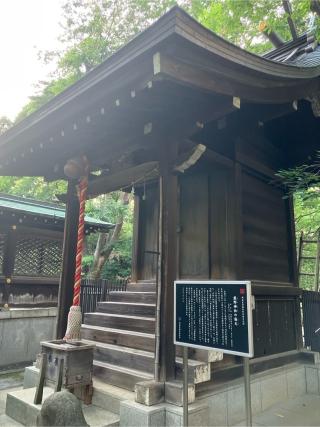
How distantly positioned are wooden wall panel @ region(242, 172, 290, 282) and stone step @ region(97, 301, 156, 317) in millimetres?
1571

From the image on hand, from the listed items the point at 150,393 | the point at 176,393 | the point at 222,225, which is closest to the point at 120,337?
the point at 150,393

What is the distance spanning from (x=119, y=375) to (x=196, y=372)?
1087mm

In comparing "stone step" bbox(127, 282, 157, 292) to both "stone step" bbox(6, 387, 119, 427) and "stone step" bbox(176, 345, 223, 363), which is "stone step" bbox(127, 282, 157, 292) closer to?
"stone step" bbox(176, 345, 223, 363)

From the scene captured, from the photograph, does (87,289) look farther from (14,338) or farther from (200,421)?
(200,421)

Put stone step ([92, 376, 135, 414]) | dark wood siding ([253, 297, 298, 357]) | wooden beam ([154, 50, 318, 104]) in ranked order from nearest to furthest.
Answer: wooden beam ([154, 50, 318, 104]) → stone step ([92, 376, 135, 414]) → dark wood siding ([253, 297, 298, 357])

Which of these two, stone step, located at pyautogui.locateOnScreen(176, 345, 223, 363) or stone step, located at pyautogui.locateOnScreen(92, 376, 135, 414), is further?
stone step, located at pyautogui.locateOnScreen(176, 345, 223, 363)

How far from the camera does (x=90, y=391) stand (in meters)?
3.92

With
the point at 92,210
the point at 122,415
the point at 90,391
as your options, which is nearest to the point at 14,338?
the point at 90,391

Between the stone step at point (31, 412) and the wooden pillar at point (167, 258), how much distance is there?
0.76 metres

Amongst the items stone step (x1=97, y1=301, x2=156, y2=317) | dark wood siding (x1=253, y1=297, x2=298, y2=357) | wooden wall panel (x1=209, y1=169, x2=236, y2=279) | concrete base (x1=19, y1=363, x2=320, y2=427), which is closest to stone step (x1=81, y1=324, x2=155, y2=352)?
stone step (x1=97, y1=301, x2=156, y2=317)

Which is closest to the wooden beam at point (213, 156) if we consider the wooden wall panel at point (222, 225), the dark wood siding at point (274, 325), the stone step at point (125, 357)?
the wooden wall panel at point (222, 225)

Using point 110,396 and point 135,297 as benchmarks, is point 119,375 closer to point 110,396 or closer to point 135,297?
point 110,396

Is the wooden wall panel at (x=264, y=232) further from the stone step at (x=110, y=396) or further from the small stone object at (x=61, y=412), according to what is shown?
the small stone object at (x=61, y=412)

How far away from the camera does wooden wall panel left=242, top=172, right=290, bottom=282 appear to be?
5090mm
